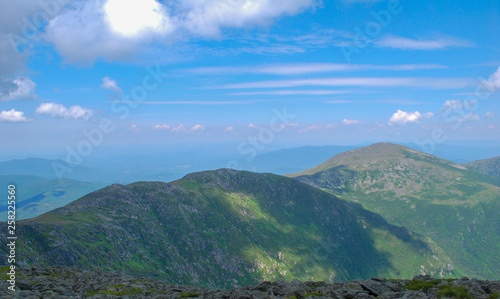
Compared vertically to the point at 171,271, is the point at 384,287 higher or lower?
higher

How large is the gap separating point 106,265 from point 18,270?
74753 millimetres

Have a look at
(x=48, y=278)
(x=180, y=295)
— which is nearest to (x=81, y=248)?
(x=48, y=278)

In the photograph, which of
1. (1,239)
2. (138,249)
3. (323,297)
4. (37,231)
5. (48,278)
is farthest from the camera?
(138,249)

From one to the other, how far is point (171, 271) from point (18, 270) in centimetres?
11589

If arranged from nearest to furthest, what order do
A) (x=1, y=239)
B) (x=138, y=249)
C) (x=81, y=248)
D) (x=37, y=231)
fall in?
(x=1, y=239)
(x=37, y=231)
(x=81, y=248)
(x=138, y=249)

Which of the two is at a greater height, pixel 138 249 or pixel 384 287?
pixel 384 287

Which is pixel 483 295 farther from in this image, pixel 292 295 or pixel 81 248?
pixel 81 248

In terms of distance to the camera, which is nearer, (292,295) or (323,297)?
(323,297)

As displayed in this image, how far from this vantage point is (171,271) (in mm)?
165625

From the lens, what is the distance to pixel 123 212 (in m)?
191

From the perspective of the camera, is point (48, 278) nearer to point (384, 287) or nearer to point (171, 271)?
point (384, 287)

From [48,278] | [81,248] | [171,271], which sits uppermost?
[48,278]

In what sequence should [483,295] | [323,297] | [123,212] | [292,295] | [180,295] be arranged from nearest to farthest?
1. [483,295]
2. [323,297]
3. [292,295]
4. [180,295]
5. [123,212]

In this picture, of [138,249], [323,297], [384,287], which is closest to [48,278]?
[323,297]
